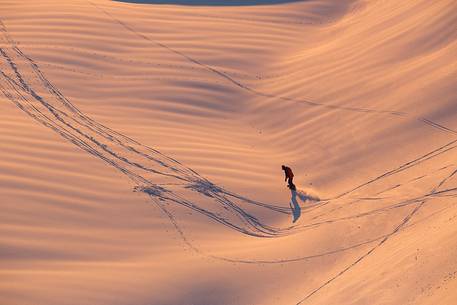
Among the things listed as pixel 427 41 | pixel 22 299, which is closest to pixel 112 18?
pixel 427 41

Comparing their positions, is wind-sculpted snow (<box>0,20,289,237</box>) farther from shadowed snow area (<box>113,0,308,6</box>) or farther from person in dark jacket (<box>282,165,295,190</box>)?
shadowed snow area (<box>113,0,308,6</box>)

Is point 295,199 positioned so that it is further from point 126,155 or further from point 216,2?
point 216,2

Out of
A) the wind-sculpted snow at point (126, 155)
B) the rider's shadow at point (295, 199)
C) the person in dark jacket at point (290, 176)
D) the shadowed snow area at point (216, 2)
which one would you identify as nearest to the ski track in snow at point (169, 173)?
the wind-sculpted snow at point (126, 155)

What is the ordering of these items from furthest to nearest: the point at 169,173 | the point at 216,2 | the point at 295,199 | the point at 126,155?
the point at 216,2 → the point at 126,155 → the point at 169,173 → the point at 295,199

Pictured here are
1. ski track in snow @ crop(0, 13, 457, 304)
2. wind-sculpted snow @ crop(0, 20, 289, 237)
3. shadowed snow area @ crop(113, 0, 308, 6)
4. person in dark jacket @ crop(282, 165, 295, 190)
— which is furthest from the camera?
shadowed snow area @ crop(113, 0, 308, 6)

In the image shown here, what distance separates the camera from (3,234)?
12086 millimetres

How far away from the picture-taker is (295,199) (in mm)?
14094

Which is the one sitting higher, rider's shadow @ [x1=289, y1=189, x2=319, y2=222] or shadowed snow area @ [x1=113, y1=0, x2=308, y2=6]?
shadowed snow area @ [x1=113, y1=0, x2=308, y2=6]

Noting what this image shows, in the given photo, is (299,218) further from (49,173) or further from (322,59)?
(322,59)

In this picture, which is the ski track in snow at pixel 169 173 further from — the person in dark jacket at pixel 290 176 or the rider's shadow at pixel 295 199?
the person in dark jacket at pixel 290 176

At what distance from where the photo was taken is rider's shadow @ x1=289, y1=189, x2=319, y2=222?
1373 centimetres

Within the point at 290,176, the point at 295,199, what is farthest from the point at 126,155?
the point at 295,199

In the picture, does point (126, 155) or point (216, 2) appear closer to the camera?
point (126, 155)

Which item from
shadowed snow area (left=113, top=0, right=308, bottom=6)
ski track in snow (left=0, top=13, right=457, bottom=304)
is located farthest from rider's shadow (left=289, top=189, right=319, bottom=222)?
shadowed snow area (left=113, top=0, right=308, bottom=6)
